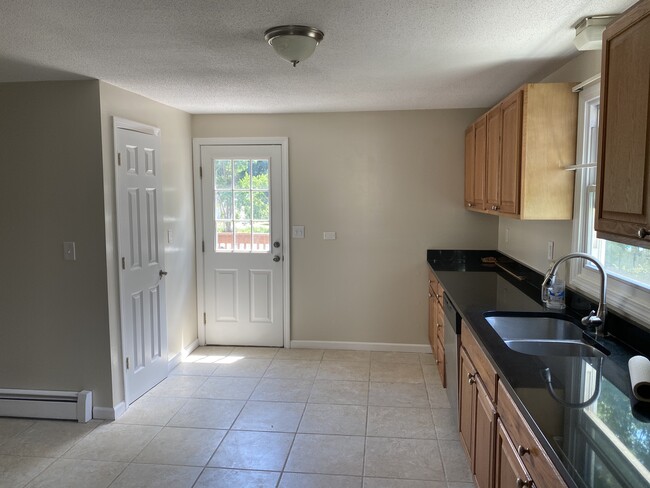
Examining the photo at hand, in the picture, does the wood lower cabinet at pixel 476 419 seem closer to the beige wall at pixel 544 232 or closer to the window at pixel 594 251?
the window at pixel 594 251

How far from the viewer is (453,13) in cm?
198

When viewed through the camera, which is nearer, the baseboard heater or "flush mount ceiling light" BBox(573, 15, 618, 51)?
"flush mount ceiling light" BBox(573, 15, 618, 51)

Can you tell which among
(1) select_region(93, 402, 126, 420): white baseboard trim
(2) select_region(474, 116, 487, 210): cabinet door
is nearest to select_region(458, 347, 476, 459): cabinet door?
(2) select_region(474, 116, 487, 210): cabinet door

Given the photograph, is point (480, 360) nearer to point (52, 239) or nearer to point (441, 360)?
point (441, 360)

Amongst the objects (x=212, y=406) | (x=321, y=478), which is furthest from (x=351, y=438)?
(x=212, y=406)

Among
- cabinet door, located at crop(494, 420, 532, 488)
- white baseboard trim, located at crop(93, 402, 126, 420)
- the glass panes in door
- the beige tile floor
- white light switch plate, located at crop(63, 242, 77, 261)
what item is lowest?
the beige tile floor

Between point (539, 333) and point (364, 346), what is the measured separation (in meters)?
2.35

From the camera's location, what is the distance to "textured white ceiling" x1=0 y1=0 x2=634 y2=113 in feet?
6.34

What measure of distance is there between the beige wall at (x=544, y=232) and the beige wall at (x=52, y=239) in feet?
9.57

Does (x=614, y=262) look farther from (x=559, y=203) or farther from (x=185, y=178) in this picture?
(x=185, y=178)

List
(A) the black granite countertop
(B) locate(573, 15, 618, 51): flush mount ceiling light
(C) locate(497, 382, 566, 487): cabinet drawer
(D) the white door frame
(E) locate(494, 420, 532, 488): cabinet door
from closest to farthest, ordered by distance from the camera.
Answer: (A) the black granite countertop
(C) locate(497, 382, 566, 487): cabinet drawer
(E) locate(494, 420, 532, 488): cabinet door
(B) locate(573, 15, 618, 51): flush mount ceiling light
(D) the white door frame

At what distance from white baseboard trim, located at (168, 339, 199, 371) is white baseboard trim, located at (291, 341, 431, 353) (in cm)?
97

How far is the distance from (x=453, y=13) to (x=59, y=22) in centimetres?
167

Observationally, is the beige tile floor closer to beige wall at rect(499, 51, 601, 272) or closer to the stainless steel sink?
the stainless steel sink
